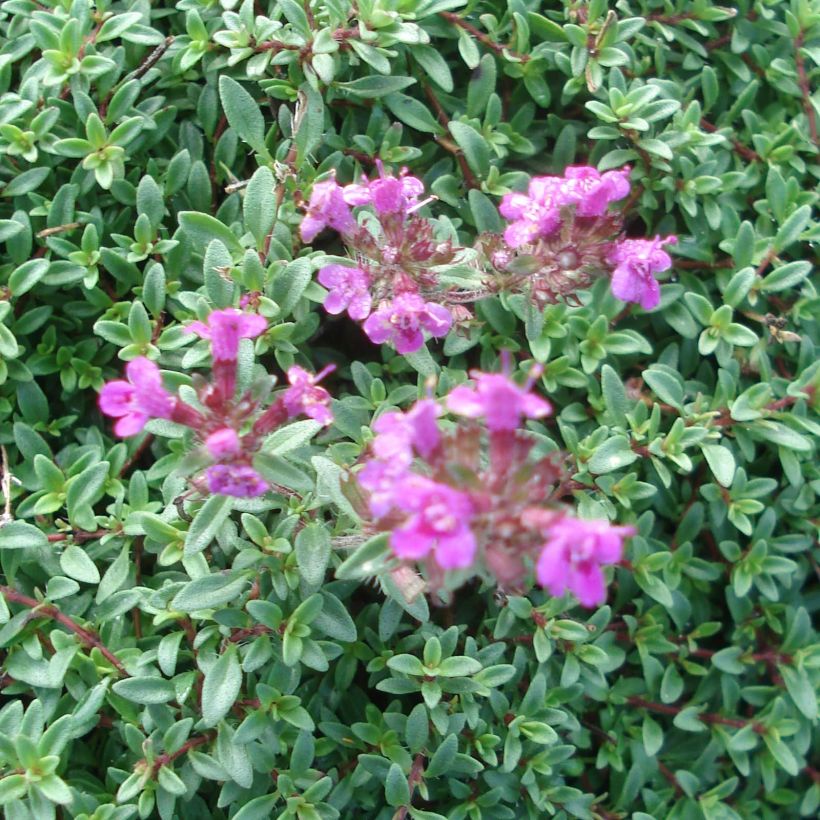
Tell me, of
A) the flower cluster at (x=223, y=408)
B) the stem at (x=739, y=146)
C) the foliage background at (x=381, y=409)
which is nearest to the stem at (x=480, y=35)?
the foliage background at (x=381, y=409)

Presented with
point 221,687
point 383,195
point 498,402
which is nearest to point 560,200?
point 383,195

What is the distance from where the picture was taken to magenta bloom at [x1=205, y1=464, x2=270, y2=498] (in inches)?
61.5

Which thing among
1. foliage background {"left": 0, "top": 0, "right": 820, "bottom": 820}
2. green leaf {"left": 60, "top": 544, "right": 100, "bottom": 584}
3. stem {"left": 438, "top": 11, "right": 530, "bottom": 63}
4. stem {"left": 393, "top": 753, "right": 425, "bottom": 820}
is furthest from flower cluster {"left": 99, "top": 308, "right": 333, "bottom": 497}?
stem {"left": 438, "top": 11, "right": 530, "bottom": 63}

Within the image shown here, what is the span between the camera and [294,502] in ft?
6.48

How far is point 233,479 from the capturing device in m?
1.57

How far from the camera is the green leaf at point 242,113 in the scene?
7.34 ft

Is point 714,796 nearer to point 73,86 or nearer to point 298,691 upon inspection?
point 298,691

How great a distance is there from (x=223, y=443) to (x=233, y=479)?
3.7 inches

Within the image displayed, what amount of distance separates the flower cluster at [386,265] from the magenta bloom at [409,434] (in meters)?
0.53

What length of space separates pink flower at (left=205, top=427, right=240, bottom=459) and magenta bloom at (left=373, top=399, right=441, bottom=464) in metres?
0.27

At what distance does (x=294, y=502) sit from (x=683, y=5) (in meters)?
1.88

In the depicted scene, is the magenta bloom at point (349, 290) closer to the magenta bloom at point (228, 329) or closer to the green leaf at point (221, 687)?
the magenta bloom at point (228, 329)

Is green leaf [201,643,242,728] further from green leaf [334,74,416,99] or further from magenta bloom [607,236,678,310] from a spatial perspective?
green leaf [334,74,416,99]

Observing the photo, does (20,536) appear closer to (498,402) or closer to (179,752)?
(179,752)
